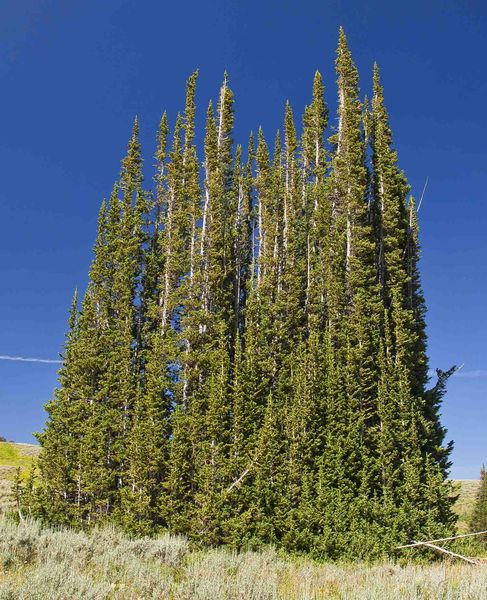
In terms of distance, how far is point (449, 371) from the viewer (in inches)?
1043

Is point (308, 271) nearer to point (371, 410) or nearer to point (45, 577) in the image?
point (371, 410)

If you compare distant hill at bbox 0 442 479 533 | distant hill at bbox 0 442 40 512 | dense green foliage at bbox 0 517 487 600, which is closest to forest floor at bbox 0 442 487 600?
dense green foliage at bbox 0 517 487 600

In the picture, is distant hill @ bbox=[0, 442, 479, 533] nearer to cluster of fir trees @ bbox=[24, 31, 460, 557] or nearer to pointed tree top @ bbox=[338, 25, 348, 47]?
cluster of fir trees @ bbox=[24, 31, 460, 557]

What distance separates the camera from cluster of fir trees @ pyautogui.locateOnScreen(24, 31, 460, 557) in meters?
20.2

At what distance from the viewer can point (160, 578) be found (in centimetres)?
941

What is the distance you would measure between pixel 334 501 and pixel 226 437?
496cm

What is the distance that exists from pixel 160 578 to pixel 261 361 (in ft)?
49.4

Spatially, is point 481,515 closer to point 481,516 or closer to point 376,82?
point 481,516

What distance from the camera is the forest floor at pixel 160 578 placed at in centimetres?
786

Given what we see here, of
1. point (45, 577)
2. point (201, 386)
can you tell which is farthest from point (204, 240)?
point (45, 577)

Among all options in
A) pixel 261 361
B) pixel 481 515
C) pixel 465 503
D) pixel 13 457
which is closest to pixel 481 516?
pixel 481 515

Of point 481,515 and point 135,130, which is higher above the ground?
point 135,130

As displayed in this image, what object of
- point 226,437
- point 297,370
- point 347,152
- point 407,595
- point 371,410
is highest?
point 347,152

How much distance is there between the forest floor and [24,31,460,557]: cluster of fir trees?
656 centimetres
